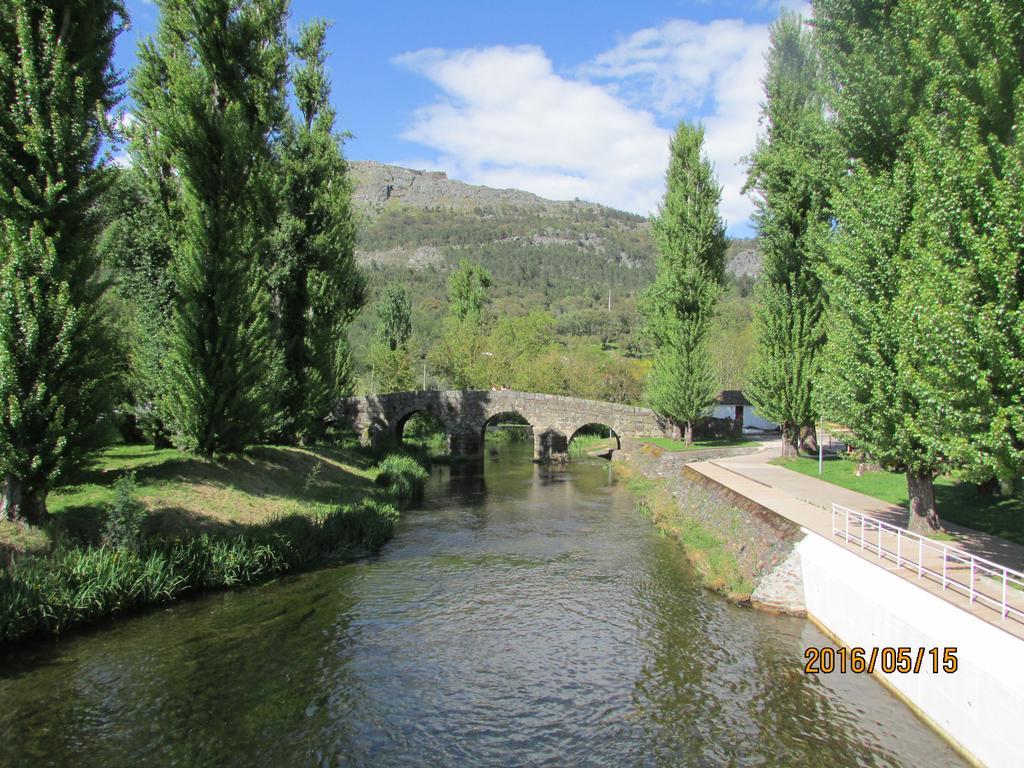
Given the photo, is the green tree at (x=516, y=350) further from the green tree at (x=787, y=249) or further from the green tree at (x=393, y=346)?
the green tree at (x=787, y=249)

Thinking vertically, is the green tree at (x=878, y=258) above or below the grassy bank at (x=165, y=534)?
above

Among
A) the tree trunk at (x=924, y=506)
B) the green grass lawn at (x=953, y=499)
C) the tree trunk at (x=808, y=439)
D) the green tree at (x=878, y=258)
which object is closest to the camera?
the green tree at (x=878, y=258)

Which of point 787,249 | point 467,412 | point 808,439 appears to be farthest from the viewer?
point 467,412

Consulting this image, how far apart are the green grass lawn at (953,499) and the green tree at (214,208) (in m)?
19.9

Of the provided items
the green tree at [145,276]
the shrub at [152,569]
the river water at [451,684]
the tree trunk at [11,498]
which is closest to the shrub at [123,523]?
the shrub at [152,569]

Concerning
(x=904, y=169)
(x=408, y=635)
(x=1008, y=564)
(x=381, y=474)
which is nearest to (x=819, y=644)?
(x=1008, y=564)

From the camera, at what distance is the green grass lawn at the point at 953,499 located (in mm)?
14734

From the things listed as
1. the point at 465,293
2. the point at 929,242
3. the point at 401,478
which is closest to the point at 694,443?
the point at 401,478

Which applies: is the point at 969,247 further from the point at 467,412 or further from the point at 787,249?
the point at 467,412

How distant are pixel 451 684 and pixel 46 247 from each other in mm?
12025

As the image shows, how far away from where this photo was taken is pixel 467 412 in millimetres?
45500

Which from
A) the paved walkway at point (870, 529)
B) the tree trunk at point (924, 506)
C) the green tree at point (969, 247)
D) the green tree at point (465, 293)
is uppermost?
the green tree at point (465, 293)

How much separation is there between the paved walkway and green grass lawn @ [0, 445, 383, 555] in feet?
47.2

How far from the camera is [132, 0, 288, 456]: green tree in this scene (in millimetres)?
19594
